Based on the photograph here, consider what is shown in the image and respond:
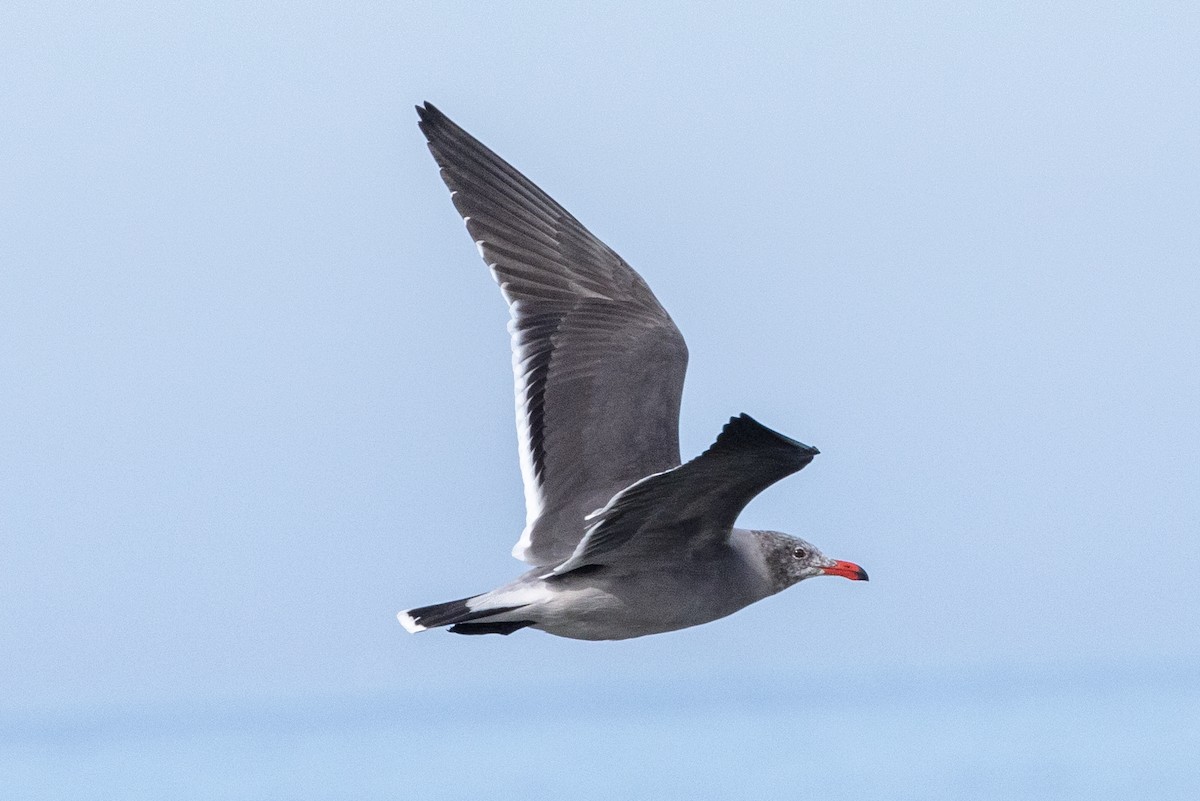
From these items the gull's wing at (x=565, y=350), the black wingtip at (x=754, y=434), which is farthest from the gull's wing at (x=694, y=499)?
the gull's wing at (x=565, y=350)

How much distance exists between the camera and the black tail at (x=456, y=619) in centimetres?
662

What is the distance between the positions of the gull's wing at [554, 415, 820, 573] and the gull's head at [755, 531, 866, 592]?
0.49 meters

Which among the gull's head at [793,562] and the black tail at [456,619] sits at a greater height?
the gull's head at [793,562]

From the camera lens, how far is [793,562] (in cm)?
738

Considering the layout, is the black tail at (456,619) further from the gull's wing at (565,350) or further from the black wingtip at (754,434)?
the black wingtip at (754,434)

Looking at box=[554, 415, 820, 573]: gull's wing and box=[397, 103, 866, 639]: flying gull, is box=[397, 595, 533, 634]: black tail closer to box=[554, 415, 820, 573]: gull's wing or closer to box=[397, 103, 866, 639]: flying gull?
box=[397, 103, 866, 639]: flying gull

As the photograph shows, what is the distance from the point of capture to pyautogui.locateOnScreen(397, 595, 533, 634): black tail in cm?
662

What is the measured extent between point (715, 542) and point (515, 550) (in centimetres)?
104

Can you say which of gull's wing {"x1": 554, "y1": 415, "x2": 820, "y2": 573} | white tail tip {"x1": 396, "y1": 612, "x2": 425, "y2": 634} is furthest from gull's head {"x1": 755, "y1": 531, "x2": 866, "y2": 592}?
white tail tip {"x1": 396, "y1": 612, "x2": 425, "y2": 634}

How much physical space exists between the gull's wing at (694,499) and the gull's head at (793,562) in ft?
1.61

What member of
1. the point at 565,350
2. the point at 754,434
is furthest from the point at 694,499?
the point at 565,350

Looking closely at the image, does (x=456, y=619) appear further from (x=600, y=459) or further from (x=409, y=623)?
(x=600, y=459)

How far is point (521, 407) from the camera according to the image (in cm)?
788

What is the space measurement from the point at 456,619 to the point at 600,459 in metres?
1.32
